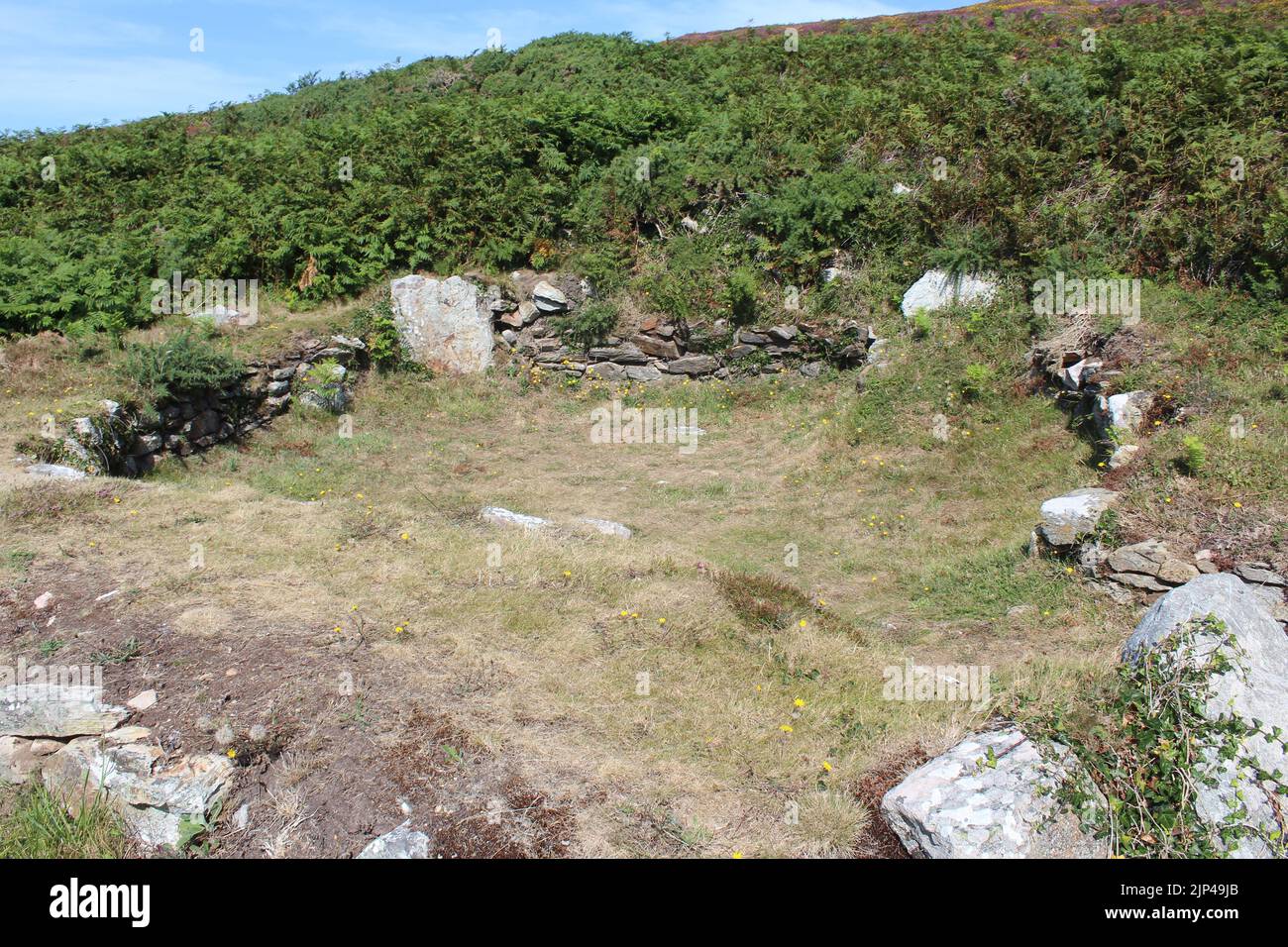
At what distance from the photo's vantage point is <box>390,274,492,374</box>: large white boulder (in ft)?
49.4

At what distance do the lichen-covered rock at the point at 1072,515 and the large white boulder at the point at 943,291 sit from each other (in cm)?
578

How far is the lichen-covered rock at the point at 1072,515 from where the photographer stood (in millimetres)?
8062

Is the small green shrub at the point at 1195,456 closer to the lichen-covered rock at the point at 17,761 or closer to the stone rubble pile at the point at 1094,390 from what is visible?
the stone rubble pile at the point at 1094,390

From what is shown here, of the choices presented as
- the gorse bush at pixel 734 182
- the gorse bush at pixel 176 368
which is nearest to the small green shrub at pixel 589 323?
the gorse bush at pixel 734 182

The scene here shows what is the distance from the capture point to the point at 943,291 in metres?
13.6

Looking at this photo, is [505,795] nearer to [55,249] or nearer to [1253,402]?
[1253,402]

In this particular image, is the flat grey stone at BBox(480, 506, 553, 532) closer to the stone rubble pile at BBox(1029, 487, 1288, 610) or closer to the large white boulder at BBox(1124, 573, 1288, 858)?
the stone rubble pile at BBox(1029, 487, 1288, 610)

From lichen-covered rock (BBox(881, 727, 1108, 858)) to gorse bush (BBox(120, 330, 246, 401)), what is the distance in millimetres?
11377

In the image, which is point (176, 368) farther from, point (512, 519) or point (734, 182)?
point (734, 182)

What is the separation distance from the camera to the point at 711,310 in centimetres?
1476

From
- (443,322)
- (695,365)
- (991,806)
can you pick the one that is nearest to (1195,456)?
(991,806)

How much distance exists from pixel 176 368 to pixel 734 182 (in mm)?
10367

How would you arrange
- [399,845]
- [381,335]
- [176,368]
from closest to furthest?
[399,845] → [176,368] → [381,335]

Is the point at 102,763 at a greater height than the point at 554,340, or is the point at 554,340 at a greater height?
the point at 554,340
